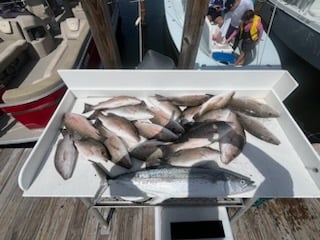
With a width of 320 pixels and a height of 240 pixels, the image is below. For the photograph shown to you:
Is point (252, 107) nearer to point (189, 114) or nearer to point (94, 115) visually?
point (189, 114)

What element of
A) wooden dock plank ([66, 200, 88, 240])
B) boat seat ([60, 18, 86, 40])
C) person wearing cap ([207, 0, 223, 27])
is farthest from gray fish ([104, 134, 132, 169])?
person wearing cap ([207, 0, 223, 27])

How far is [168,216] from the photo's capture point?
1721 mm

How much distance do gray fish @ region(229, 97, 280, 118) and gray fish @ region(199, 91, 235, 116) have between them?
2.0 inches

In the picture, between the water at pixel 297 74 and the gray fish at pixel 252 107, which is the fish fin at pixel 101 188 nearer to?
the gray fish at pixel 252 107

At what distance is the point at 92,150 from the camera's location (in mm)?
1395

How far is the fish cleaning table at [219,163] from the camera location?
4.08 feet

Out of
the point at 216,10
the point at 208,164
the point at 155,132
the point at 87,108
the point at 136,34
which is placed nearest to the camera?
the point at 208,164

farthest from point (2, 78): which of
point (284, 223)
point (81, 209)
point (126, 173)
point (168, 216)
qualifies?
point (284, 223)

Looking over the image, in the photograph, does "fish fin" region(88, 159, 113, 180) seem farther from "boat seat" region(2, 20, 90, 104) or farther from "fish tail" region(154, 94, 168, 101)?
"boat seat" region(2, 20, 90, 104)

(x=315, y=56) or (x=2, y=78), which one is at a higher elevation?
(x=2, y=78)

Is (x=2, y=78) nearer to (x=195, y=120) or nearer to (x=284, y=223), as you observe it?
(x=195, y=120)

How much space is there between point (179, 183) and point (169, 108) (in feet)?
2.20

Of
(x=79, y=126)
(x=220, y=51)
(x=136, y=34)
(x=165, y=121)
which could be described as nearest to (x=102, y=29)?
(x=79, y=126)

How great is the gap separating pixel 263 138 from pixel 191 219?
895mm
